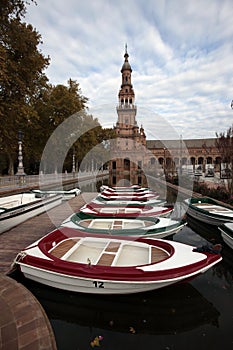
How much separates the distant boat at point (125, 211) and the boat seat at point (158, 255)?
3.12 m

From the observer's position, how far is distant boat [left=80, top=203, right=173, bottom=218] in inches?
350

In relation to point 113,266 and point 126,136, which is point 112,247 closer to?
point 113,266

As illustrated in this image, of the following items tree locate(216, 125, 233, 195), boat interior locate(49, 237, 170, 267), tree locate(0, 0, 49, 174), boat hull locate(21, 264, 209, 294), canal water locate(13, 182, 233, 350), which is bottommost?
canal water locate(13, 182, 233, 350)

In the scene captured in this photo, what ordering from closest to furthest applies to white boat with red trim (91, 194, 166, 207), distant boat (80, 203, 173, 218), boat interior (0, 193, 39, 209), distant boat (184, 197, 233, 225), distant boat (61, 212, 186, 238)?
1. distant boat (61, 212, 186, 238)
2. distant boat (80, 203, 173, 218)
3. distant boat (184, 197, 233, 225)
4. boat interior (0, 193, 39, 209)
5. white boat with red trim (91, 194, 166, 207)

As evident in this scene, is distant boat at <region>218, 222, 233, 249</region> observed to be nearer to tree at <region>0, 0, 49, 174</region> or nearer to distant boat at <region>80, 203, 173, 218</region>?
distant boat at <region>80, 203, 173, 218</region>

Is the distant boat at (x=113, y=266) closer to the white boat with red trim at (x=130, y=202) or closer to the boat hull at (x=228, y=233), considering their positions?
the boat hull at (x=228, y=233)

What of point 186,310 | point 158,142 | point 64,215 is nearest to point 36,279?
point 186,310

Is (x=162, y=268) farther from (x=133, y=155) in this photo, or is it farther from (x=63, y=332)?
(x=133, y=155)

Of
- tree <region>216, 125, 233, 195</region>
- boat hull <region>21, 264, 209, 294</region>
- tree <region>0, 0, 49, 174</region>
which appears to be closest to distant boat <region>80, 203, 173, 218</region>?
boat hull <region>21, 264, 209, 294</region>

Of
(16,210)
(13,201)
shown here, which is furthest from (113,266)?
(13,201)

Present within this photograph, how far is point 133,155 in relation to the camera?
194ft

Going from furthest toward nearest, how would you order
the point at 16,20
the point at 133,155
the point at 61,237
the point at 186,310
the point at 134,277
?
the point at 133,155 → the point at 16,20 → the point at 61,237 → the point at 186,310 → the point at 134,277

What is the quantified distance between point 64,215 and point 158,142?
81751 mm

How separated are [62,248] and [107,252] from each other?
1.29m
